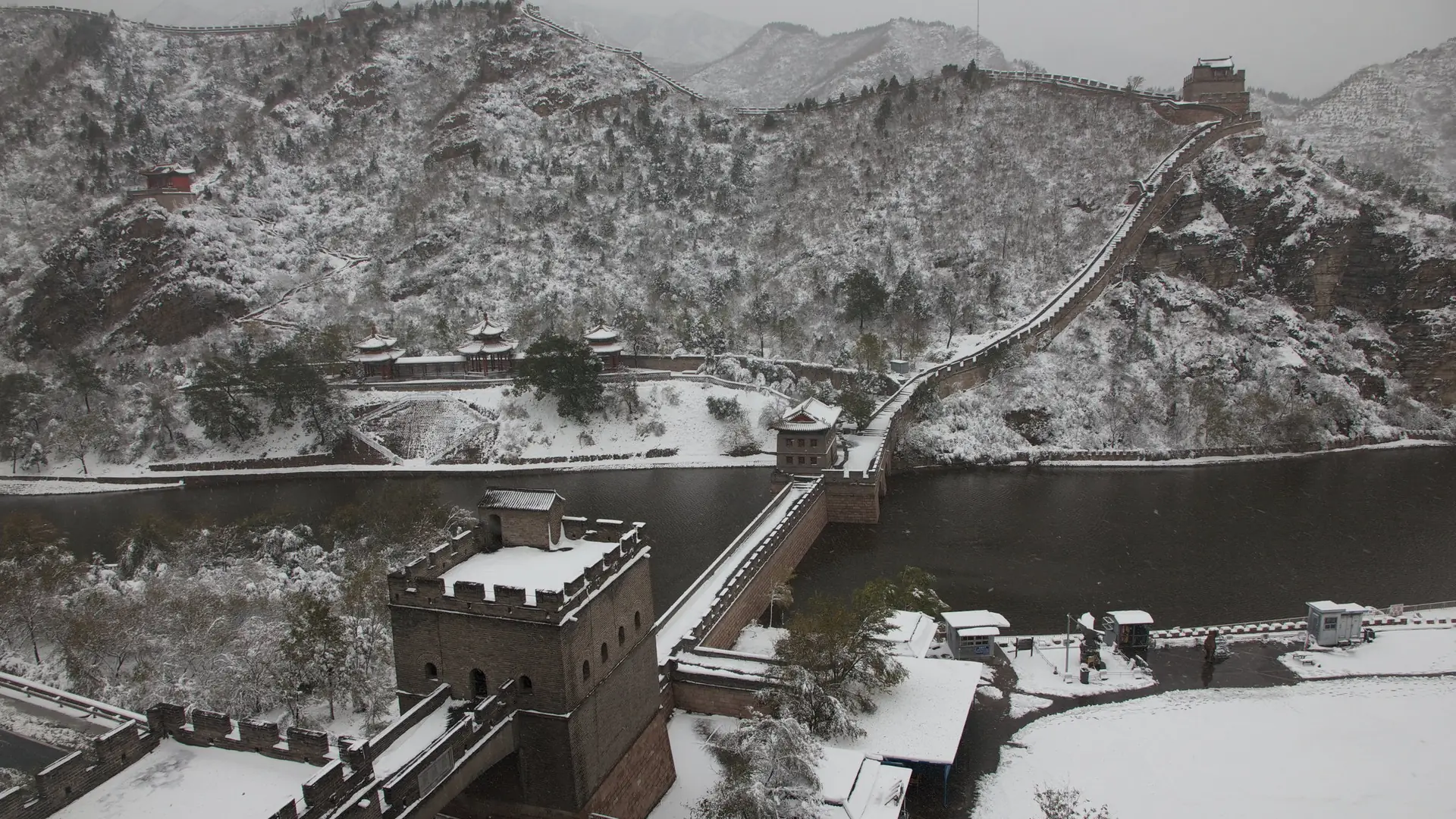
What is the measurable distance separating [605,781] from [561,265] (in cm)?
6680

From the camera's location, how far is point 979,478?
54.0 meters

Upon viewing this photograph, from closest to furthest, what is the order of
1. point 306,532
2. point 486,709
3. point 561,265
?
point 486,709, point 306,532, point 561,265

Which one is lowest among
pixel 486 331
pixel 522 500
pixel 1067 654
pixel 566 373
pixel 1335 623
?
pixel 1067 654

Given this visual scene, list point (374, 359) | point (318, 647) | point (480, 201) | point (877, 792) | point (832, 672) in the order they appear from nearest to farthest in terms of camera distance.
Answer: point (877, 792)
point (832, 672)
point (318, 647)
point (374, 359)
point (480, 201)

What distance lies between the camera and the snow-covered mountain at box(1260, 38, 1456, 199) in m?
97.9

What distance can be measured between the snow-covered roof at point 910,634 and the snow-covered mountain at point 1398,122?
93.1 metres

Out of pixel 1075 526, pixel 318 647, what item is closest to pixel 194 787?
pixel 318 647

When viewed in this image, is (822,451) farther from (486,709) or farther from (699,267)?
(699,267)

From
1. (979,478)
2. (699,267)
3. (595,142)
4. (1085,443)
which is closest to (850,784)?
(979,478)

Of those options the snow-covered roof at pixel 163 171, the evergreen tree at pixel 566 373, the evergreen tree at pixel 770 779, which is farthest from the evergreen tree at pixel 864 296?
the snow-covered roof at pixel 163 171

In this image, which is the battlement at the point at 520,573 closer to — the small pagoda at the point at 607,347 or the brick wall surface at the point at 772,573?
the brick wall surface at the point at 772,573

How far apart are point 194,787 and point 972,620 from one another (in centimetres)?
2380

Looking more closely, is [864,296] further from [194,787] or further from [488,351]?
[194,787]

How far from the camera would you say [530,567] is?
2002 cm
